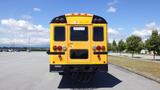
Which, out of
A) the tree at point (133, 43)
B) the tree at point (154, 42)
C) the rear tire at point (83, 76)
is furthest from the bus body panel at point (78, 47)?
the tree at point (133, 43)

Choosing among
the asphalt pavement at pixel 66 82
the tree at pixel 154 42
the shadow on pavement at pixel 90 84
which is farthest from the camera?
the tree at pixel 154 42

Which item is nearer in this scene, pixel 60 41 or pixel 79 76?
pixel 60 41

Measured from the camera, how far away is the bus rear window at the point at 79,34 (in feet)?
45.2

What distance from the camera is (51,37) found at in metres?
13.7

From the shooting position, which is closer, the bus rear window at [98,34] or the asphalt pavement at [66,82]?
the asphalt pavement at [66,82]

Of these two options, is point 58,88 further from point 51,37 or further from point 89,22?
point 89,22

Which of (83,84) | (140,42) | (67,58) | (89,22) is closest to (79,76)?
(83,84)

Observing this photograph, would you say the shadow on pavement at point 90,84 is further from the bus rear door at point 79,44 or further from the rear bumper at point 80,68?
the bus rear door at point 79,44

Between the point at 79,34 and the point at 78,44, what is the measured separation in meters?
0.41

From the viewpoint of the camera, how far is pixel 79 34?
13789 millimetres

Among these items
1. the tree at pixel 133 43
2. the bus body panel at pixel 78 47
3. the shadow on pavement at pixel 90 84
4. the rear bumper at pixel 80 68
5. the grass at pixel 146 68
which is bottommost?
the shadow on pavement at pixel 90 84

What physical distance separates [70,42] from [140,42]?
5992 centimetres

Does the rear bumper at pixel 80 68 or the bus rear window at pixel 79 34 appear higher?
the bus rear window at pixel 79 34

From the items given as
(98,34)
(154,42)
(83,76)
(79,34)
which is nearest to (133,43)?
(154,42)
